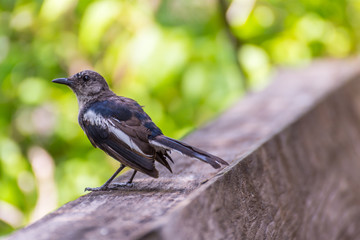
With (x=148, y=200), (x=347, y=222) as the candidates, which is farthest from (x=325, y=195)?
(x=148, y=200)

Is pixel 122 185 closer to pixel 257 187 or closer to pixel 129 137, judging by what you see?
pixel 129 137

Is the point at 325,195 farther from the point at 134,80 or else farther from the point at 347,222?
the point at 134,80

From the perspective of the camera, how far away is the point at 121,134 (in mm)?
2252

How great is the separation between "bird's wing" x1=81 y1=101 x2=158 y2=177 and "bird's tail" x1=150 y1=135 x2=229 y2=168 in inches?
1.9

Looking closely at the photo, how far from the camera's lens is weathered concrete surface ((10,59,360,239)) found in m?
1.31

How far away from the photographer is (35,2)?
3.85 meters

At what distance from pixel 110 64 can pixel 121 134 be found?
1.84m

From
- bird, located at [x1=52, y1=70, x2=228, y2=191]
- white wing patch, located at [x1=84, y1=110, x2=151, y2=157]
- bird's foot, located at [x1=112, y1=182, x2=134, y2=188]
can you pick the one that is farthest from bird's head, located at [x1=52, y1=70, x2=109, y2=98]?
bird's foot, located at [x1=112, y1=182, x2=134, y2=188]

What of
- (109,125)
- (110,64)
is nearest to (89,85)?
(109,125)

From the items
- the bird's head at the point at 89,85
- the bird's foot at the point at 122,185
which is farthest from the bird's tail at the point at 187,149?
the bird's head at the point at 89,85

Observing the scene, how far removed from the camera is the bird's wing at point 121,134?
211 cm

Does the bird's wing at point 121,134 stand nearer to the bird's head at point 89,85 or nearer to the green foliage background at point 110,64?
the bird's head at point 89,85

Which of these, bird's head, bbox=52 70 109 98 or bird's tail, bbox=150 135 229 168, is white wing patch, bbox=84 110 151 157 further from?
bird's head, bbox=52 70 109 98

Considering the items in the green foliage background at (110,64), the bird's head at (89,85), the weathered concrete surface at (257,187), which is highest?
the green foliage background at (110,64)
